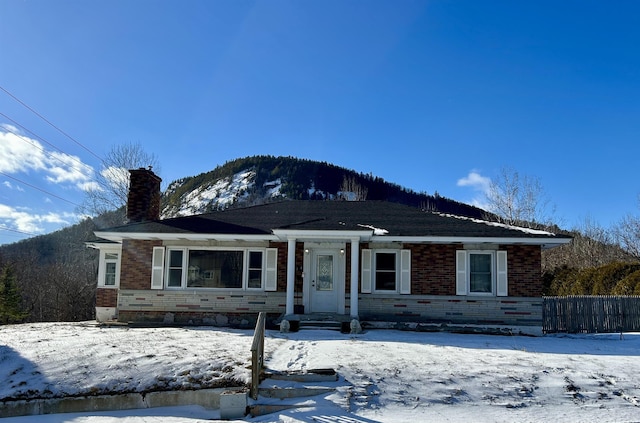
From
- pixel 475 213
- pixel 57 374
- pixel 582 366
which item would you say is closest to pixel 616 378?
pixel 582 366

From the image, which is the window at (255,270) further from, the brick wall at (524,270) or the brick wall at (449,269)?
the brick wall at (524,270)

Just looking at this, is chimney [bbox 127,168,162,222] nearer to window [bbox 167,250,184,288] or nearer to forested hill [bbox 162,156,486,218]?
window [bbox 167,250,184,288]

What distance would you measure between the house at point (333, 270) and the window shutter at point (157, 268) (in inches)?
1.3

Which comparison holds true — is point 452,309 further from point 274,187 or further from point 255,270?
point 274,187

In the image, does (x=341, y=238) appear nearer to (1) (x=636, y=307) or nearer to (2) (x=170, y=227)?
(2) (x=170, y=227)

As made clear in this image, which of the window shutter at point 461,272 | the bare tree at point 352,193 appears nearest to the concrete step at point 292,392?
the window shutter at point 461,272

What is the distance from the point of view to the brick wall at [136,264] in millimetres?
15633

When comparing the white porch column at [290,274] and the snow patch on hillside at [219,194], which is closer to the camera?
the white porch column at [290,274]

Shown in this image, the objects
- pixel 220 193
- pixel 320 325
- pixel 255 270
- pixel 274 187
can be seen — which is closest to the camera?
pixel 320 325

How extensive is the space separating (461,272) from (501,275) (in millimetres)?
1212

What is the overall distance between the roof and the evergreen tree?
19365 mm

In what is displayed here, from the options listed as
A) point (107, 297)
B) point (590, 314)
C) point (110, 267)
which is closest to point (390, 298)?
point (590, 314)

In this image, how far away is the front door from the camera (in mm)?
15127

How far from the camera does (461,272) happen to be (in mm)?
14820
